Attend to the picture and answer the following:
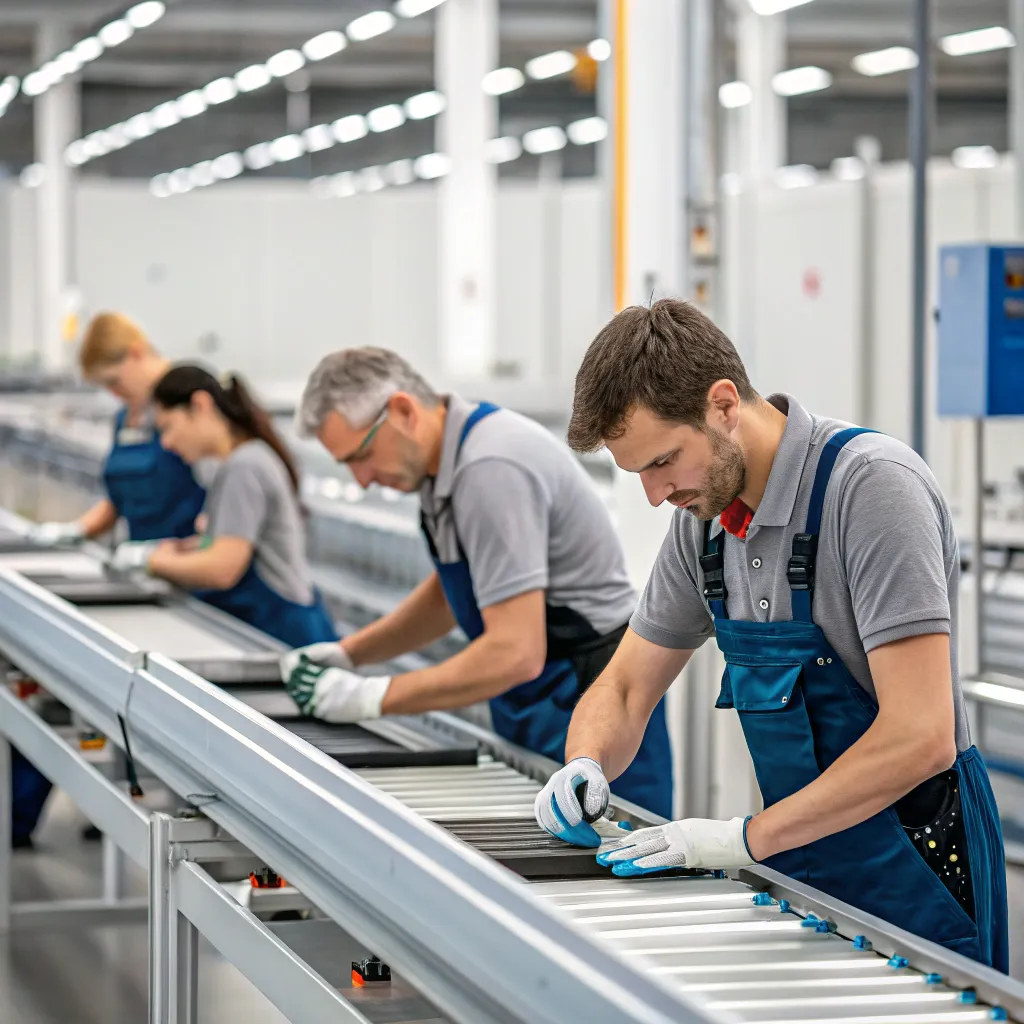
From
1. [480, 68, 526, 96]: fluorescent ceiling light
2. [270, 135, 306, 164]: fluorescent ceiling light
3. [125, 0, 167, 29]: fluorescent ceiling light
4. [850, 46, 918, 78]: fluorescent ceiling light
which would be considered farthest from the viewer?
[270, 135, 306, 164]: fluorescent ceiling light

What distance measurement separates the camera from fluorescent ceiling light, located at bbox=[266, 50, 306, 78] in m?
10.6

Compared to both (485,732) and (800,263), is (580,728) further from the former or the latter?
(800,263)

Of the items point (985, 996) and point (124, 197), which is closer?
point (985, 996)

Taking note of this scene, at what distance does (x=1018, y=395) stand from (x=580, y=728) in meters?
2.63

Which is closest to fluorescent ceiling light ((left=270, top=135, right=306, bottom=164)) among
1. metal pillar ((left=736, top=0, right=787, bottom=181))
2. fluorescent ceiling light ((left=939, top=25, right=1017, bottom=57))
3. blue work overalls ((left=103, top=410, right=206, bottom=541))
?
metal pillar ((left=736, top=0, right=787, bottom=181))

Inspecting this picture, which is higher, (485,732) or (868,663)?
(868,663)

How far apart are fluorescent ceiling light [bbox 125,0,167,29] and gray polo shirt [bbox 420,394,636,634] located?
18.4 ft

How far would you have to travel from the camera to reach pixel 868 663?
1803mm

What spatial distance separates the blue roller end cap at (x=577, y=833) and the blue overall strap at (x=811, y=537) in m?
0.38

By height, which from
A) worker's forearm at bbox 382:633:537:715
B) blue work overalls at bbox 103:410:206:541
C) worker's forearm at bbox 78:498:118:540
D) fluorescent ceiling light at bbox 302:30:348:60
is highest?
fluorescent ceiling light at bbox 302:30:348:60

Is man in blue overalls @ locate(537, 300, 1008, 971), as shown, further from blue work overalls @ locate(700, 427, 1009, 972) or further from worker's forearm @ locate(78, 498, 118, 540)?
worker's forearm @ locate(78, 498, 118, 540)

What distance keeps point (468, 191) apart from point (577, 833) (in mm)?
10213

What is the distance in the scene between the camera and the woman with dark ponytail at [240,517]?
4.00 m

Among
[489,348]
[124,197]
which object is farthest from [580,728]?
[124,197]
